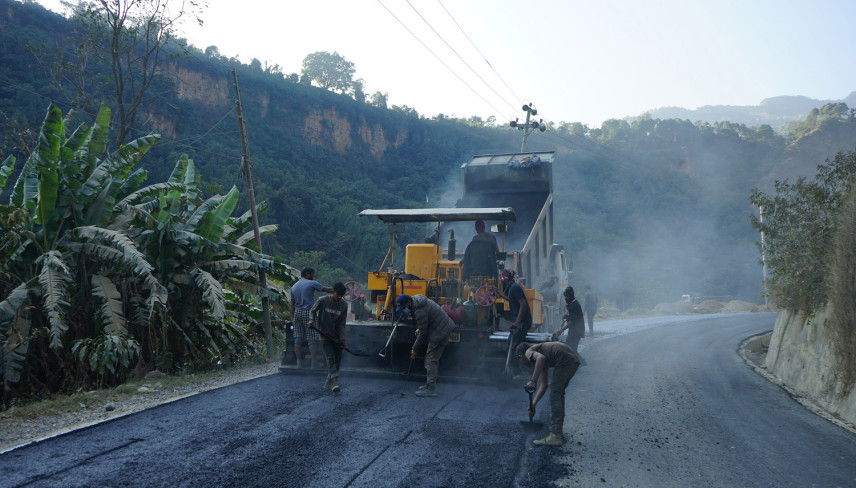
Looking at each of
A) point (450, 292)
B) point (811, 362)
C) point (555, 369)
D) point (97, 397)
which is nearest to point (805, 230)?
point (811, 362)

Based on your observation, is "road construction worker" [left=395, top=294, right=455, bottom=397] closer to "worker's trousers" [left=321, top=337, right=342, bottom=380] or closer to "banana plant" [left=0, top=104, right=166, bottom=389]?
"worker's trousers" [left=321, top=337, right=342, bottom=380]

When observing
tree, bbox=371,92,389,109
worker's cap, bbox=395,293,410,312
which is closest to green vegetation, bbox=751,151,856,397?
worker's cap, bbox=395,293,410,312

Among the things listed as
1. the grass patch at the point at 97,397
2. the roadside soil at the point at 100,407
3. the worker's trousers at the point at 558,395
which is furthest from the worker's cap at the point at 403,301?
the grass patch at the point at 97,397

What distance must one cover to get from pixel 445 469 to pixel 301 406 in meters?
2.70

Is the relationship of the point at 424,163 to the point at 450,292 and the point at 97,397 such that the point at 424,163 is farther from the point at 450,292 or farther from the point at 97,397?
the point at 97,397

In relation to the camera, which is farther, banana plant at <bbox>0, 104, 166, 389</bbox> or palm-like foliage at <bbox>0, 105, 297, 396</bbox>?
palm-like foliage at <bbox>0, 105, 297, 396</bbox>

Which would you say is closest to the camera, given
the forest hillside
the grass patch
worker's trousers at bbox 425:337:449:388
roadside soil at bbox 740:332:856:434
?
the grass patch

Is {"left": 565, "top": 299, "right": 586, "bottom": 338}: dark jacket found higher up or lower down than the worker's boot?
higher up

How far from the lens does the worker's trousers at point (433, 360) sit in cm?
811

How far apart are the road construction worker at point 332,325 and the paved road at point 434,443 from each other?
0.38 m

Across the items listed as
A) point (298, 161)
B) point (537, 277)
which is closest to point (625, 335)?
point (537, 277)

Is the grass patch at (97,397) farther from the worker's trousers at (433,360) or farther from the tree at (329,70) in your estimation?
the tree at (329,70)

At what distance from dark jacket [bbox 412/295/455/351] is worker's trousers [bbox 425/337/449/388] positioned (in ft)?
0.23

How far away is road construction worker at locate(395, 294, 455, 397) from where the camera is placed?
8.14 metres
